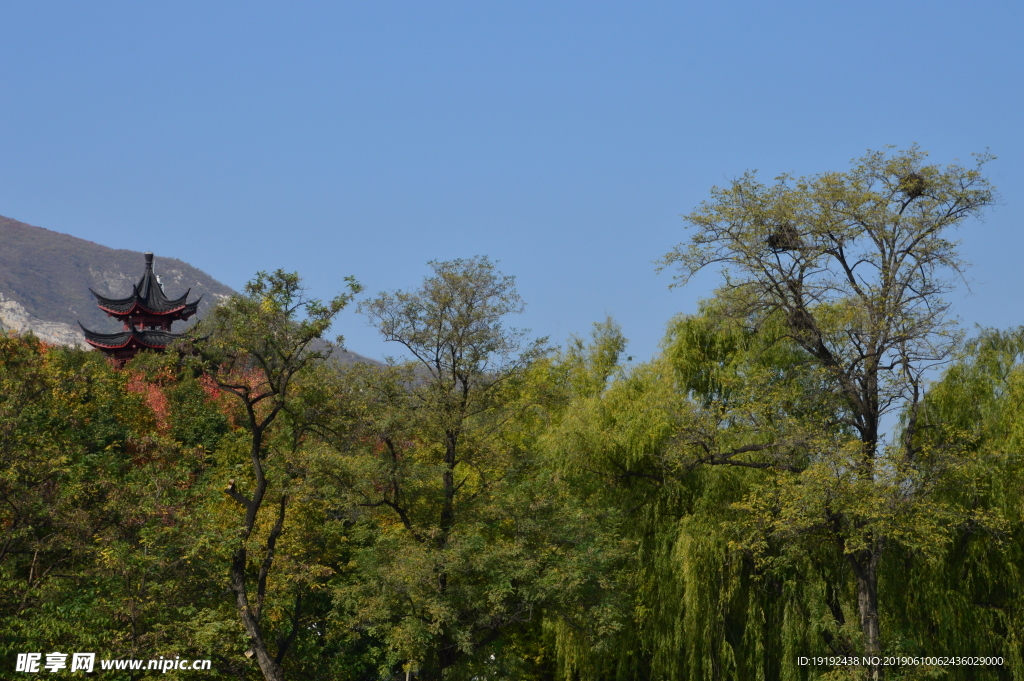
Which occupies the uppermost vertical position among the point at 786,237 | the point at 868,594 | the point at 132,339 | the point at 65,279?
the point at 65,279

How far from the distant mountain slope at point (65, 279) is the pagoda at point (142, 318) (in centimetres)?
8683

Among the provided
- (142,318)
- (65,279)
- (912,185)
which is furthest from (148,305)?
(65,279)

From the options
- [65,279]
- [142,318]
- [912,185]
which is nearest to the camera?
[912,185]

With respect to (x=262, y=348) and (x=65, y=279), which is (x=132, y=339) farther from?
(x=65, y=279)

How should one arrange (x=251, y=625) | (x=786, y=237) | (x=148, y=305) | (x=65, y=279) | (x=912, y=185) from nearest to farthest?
(x=251, y=625) < (x=912, y=185) < (x=786, y=237) < (x=148, y=305) < (x=65, y=279)

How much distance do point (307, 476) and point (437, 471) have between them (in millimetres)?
1795

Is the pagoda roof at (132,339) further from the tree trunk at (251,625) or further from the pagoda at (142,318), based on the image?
the tree trunk at (251,625)

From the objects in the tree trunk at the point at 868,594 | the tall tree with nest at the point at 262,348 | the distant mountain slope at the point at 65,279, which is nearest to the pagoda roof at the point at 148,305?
the tall tree with nest at the point at 262,348

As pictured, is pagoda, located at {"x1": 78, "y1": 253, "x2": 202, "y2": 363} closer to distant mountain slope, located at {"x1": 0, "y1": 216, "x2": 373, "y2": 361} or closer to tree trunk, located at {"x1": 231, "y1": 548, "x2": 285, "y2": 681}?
tree trunk, located at {"x1": 231, "y1": 548, "x2": 285, "y2": 681}

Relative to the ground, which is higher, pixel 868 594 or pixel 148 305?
pixel 148 305

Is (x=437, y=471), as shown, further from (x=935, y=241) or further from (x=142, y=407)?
(x=142, y=407)

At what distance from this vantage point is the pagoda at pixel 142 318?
38.5 metres

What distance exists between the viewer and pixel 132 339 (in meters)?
38.4

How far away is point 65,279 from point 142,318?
122 m
